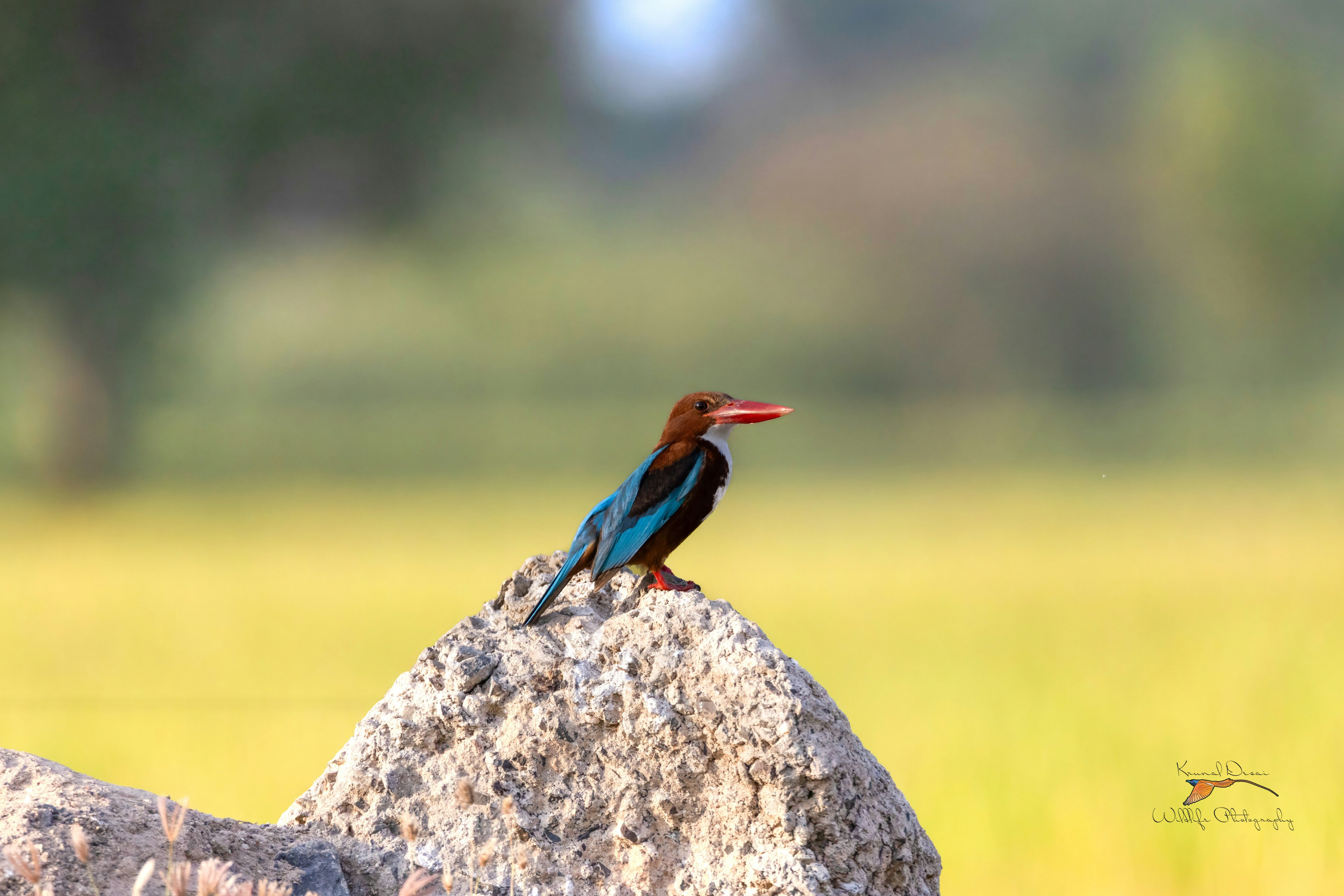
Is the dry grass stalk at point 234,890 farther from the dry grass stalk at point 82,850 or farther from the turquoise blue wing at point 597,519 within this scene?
the turquoise blue wing at point 597,519

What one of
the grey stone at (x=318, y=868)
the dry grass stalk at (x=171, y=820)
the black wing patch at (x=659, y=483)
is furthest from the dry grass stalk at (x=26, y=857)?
the black wing patch at (x=659, y=483)

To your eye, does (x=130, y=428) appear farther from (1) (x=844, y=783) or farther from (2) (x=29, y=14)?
(1) (x=844, y=783)

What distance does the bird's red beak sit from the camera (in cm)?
250

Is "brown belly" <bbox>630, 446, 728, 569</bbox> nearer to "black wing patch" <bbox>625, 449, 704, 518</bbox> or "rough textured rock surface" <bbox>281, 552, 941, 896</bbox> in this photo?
"black wing patch" <bbox>625, 449, 704, 518</bbox>

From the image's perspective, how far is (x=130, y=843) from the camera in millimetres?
2023

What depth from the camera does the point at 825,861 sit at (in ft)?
6.86

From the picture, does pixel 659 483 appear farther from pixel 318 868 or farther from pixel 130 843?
pixel 130 843

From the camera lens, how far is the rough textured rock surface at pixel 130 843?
1.93 metres

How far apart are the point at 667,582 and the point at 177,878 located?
46.5 inches

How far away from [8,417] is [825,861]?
19.4 meters

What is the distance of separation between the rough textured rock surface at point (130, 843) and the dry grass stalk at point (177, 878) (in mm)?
31

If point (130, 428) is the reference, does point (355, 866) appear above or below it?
below

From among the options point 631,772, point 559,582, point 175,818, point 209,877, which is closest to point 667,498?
point 559,582

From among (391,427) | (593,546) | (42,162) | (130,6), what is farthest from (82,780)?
(391,427)
